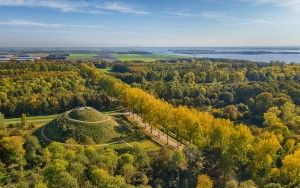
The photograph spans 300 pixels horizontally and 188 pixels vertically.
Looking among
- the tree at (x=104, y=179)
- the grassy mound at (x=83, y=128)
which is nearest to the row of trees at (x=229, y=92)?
the grassy mound at (x=83, y=128)

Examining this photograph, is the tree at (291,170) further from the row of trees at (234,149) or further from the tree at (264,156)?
the tree at (264,156)

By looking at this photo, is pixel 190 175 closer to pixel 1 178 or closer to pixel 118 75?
pixel 1 178

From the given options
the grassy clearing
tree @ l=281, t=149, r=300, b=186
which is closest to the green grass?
the grassy clearing

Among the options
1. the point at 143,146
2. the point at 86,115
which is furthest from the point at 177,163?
the point at 86,115

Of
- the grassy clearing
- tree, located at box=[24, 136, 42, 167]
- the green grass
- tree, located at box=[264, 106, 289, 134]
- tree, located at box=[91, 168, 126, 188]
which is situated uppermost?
tree, located at box=[264, 106, 289, 134]

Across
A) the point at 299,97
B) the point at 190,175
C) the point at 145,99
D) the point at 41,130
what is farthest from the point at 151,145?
the point at 299,97

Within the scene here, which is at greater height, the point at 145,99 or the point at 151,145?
the point at 145,99

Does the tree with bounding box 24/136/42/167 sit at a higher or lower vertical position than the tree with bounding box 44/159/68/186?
lower

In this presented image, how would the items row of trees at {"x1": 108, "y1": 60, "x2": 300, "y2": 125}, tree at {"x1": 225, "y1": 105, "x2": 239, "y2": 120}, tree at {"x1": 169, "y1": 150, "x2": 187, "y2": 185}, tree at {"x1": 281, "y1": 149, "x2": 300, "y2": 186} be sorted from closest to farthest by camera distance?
tree at {"x1": 281, "y1": 149, "x2": 300, "y2": 186}
tree at {"x1": 169, "y1": 150, "x2": 187, "y2": 185}
tree at {"x1": 225, "y1": 105, "x2": 239, "y2": 120}
row of trees at {"x1": 108, "y1": 60, "x2": 300, "y2": 125}

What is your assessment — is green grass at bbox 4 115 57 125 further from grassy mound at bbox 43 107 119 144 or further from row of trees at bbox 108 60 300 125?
row of trees at bbox 108 60 300 125
